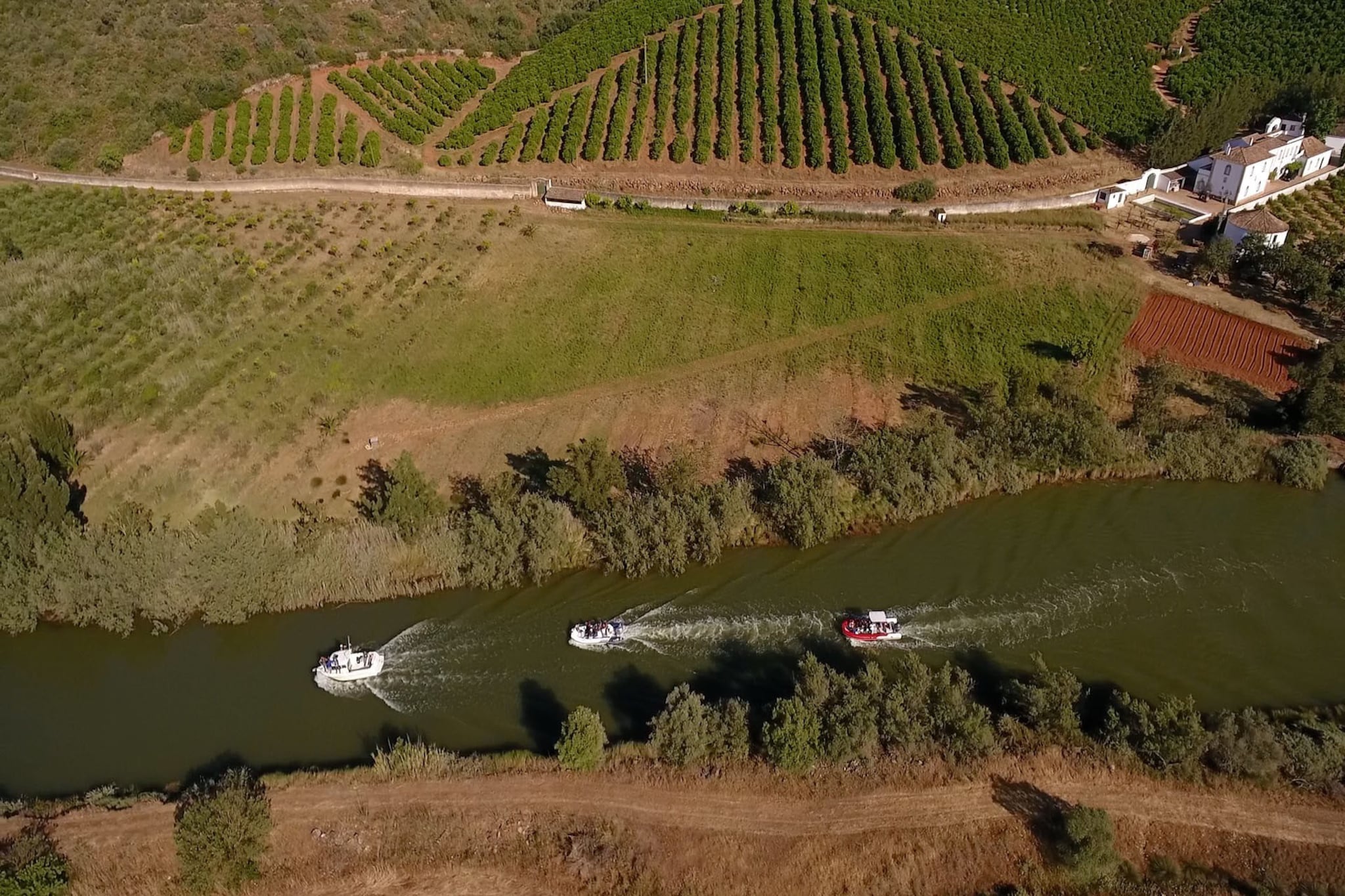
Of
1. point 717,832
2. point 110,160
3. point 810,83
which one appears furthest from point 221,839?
point 810,83

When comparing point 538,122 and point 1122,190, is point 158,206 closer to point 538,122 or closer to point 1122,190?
point 538,122

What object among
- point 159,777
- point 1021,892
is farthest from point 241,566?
point 1021,892

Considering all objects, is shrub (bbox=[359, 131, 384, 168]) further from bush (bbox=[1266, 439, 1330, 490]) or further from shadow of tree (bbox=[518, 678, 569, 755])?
bush (bbox=[1266, 439, 1330, 490])

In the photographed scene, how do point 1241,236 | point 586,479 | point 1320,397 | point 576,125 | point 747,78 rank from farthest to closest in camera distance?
point 747,78
point 576,125
point 1241,236
point 1320,397
point 586,479

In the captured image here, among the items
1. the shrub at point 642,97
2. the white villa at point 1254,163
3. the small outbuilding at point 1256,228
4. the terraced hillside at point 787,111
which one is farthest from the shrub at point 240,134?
the white villa at point 1254,163

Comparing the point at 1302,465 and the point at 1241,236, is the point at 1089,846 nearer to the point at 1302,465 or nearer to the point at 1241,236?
the point at 1302,465

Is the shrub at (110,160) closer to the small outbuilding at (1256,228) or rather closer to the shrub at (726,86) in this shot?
the shrub at (726,86)

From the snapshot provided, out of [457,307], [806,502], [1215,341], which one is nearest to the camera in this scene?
[806,502]
